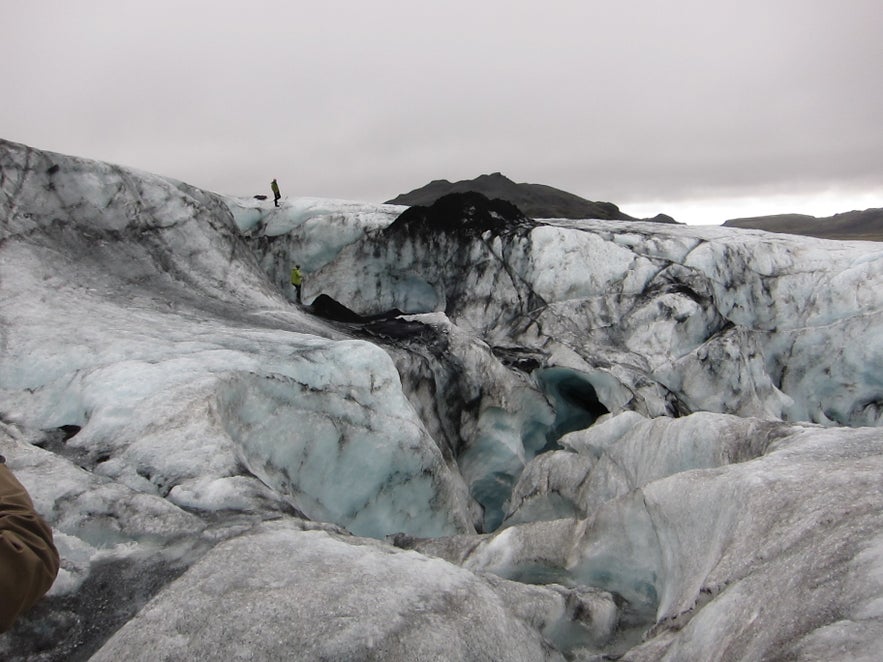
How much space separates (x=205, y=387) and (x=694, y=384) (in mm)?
11347

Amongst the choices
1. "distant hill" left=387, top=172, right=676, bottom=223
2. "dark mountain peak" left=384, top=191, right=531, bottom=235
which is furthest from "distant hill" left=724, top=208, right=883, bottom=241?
"dark mountain peak" left=384, top=191, right=531, bottom=235

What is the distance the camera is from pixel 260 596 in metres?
4.46

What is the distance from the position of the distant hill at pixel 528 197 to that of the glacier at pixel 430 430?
31.5 meters

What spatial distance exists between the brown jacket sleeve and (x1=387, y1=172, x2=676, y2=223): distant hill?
46.1 metres

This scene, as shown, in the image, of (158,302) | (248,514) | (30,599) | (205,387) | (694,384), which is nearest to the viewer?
(30,599)

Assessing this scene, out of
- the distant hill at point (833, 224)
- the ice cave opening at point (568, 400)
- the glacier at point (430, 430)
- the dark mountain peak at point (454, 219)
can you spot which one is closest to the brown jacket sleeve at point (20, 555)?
the glacier at point (430, 430)

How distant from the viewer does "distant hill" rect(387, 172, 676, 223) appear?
52.0 meters

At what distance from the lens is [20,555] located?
150 inches

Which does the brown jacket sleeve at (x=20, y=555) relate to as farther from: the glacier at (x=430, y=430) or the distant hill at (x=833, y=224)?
the distant hill at (x=833, y=224)

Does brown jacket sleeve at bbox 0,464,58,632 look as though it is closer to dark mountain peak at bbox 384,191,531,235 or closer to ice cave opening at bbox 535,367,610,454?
ice cave opening at bbox 535,367,610,454

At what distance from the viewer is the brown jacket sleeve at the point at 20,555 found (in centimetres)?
379

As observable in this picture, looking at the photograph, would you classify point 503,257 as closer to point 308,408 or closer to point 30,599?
point 308,408

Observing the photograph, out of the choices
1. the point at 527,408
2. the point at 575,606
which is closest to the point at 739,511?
the point at 575,606

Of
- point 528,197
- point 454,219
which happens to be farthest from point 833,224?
point 454,219
